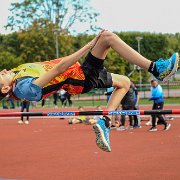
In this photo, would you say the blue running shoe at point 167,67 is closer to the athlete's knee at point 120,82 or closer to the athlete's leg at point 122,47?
the athlete's leg at point 122,47

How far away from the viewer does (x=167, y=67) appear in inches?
184

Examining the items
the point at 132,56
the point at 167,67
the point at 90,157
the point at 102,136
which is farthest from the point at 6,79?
the point at 90,157

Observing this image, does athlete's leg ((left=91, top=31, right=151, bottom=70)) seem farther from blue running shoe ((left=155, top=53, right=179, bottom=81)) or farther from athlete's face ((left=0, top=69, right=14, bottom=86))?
athlete's face ((left=0, top=69, right=14, bottom=86))

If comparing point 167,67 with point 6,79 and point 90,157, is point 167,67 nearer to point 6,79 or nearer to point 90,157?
point 6,79

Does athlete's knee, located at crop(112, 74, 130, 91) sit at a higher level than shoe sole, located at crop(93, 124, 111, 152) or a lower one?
higher

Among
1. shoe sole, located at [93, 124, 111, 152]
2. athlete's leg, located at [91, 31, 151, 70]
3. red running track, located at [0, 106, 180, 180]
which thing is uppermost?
athlete's leg, located at [91, 31, 151, 70]

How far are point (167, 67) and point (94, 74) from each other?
0.82 metres

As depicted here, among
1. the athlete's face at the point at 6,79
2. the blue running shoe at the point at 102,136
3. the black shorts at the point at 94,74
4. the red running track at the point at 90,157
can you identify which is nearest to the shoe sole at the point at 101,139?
the blue running shoe at the point at 102,136

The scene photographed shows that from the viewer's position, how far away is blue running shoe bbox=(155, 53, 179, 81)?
466cm

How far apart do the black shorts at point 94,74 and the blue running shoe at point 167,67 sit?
0.65 metres

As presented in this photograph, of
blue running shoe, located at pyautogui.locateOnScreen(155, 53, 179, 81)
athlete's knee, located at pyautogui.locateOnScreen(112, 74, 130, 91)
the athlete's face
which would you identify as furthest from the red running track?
blue running shoe, located at pyautogui.locateOnScreen(155, 53, 179, 81)

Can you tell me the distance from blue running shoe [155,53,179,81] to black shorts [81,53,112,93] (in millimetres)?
647

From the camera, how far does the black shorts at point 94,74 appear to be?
199 inches

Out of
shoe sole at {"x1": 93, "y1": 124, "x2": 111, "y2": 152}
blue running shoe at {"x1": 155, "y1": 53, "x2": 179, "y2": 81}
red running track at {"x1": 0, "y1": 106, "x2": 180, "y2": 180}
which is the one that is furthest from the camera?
red running track at {"x1": 0, "y1": 106, "x2": 180, "y2": 180}
